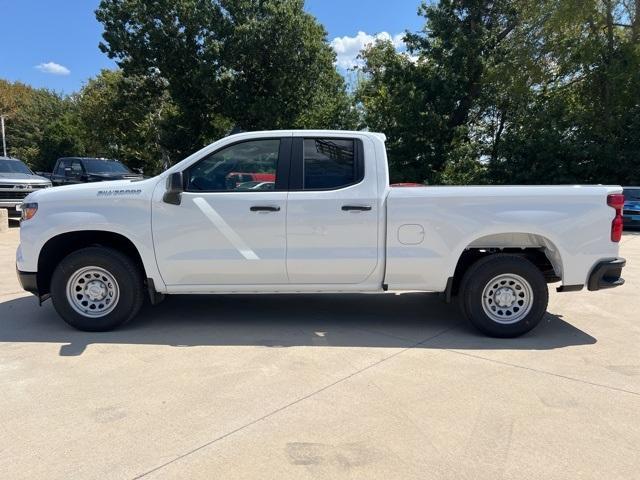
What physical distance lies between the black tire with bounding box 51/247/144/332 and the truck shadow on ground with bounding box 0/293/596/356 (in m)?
0.13

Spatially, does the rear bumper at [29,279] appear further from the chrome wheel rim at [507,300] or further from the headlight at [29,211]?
the chrome wheel rim at [507,300]

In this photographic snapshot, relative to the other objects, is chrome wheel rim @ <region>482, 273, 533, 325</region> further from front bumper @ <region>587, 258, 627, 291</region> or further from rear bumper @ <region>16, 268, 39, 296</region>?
rear bumper @ <region>16, 268, 39, 296</region>

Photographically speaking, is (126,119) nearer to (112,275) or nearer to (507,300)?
(112,275)

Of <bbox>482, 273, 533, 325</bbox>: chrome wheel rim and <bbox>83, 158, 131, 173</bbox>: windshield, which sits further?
<bbox>83, 158, 131, 173</bbox>: windshield

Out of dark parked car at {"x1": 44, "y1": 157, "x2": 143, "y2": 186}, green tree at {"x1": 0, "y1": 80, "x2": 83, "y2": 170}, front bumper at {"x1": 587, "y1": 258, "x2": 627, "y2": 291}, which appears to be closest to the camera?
front bumper at {"x1": 587, "y1": 258, "x2": 627, "y2": 291}

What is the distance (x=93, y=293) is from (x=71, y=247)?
584 millimetres

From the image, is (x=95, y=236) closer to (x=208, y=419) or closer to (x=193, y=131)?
(x=208, y=419)

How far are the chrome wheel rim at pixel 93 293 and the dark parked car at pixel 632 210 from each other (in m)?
16.9

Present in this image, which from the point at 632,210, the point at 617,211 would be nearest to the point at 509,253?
the point at 617,211

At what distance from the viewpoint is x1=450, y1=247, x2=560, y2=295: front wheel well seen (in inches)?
209

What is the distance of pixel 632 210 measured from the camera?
57.0ft

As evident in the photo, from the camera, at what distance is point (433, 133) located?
23.6 meters

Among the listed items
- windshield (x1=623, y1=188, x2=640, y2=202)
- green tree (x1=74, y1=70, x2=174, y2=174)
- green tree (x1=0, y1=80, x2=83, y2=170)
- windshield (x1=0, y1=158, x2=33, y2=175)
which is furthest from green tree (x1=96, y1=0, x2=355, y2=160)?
green tree (x1=0, y1=80, x2=83, y2=170)

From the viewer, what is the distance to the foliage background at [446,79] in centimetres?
2203
